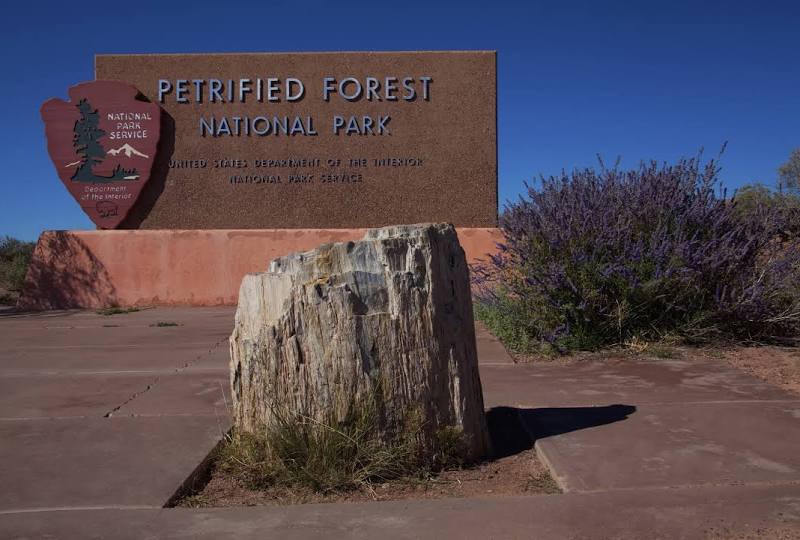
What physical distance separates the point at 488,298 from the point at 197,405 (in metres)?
3.50

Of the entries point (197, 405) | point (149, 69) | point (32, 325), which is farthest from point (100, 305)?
point (197, 405)

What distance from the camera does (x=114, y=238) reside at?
38.1 feet

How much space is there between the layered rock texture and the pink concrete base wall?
26.5ft

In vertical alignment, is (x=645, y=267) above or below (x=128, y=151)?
below

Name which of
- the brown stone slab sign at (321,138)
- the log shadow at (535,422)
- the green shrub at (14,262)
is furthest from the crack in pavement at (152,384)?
the green shrub at (14,262)

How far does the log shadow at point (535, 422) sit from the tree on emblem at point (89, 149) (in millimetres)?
10232

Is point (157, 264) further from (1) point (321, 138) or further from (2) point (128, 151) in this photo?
(1) point (321, 138)

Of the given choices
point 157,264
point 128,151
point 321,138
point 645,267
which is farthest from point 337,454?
point 128,151

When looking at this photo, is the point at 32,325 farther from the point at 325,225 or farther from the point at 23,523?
the point at 23,523

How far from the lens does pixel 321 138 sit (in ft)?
41.1

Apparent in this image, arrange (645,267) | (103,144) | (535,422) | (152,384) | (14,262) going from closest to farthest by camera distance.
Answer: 1. (535,422)
2. (152,384)
3. (645,267)
4. (103,144)
5. (14,262)

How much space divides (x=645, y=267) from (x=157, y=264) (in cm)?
822

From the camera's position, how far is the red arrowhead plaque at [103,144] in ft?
40.8

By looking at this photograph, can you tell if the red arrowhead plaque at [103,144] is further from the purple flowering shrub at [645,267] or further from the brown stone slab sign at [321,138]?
the purple flowering shrub at [645,267]
